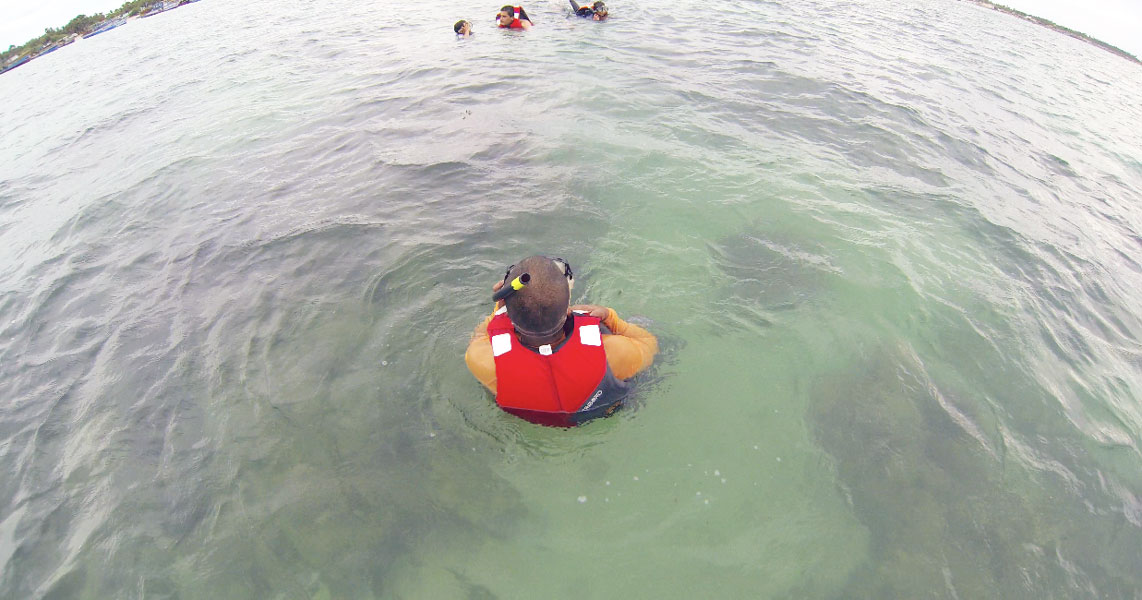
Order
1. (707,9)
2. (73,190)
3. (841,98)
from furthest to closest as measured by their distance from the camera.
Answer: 1. (707,9)
2. (841,98)
3. (73,190)

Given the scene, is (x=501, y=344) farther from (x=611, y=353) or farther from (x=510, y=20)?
(x=510, y=20)

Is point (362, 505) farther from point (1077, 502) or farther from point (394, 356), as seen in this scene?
point (1077, 502)

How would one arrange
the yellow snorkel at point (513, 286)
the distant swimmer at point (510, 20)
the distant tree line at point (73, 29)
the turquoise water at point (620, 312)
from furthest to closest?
1. the distant tree line at point (73, 29)
2. the distant swimmer at point (510, 20)
3. the turquoise water at point (620, 312)
4. the yellow snorkel at point (513, 286)

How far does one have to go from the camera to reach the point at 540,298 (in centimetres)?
280

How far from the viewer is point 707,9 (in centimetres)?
1750

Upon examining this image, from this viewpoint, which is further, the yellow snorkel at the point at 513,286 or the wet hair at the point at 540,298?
the wet hair at the point at 540,298

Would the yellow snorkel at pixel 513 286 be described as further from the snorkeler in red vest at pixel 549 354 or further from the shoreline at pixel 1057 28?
the shoreline at pixel 1057 28

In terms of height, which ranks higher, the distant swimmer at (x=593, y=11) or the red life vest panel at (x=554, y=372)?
the distant swimmer at (x=593, y=11)

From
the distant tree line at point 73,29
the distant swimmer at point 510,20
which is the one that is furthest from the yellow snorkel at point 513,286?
the distant tree line at point 73,29

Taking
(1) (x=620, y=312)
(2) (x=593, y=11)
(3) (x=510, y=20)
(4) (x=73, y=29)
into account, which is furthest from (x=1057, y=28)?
(4) (x=73, y=29)

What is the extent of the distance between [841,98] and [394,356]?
34.0 ft

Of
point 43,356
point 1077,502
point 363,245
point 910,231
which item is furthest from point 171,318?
point 910,231

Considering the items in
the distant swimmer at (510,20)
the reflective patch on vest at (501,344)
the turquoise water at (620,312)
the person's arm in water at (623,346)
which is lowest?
the turquoise water at (620,312)

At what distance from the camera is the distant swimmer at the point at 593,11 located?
1569 centimetres
